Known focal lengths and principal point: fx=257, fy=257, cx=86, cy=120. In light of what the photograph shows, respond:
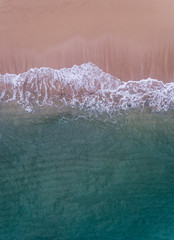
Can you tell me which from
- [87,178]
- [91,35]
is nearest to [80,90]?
[91,35]

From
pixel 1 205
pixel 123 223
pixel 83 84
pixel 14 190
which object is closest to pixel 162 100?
pixel 83 84

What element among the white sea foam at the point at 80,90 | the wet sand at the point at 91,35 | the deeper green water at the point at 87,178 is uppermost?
the wet sand at the point at 91,35

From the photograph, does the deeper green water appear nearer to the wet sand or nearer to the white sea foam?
the white sea foam

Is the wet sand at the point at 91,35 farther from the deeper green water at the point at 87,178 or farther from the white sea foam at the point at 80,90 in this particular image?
the deeper green water at the point at 87,178

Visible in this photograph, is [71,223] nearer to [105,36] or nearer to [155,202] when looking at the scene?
[155,202]

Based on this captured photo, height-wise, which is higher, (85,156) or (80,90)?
(80,90)

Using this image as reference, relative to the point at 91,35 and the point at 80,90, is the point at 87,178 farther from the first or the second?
the point at 91,35

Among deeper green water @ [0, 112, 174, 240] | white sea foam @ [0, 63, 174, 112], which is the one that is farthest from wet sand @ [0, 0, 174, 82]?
deeper green water @ [0, 112, 174, 240]

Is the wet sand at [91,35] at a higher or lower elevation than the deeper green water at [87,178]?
higher

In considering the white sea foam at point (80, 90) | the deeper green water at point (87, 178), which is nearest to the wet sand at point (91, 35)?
the white sea foam at point (80, 90)
